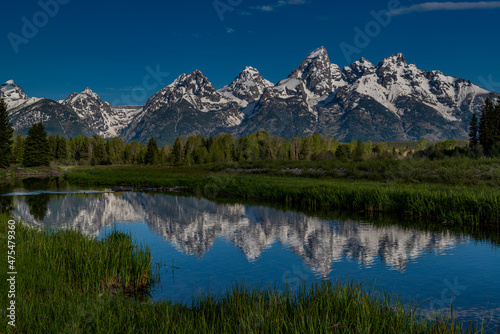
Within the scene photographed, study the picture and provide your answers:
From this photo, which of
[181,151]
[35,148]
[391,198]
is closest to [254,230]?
[391,198]

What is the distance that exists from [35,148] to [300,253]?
102 metres

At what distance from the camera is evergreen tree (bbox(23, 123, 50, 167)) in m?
98.4

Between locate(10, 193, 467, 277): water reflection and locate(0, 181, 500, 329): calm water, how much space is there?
58 mm

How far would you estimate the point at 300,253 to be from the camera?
1830 centimetres

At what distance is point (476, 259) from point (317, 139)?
542 feet

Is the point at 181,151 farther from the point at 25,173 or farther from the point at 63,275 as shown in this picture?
the point at 63,275

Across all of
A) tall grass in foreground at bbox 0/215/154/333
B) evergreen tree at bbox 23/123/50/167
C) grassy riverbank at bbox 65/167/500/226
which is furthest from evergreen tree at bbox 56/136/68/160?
tall grass in foreground at bbox 0/215/154/333

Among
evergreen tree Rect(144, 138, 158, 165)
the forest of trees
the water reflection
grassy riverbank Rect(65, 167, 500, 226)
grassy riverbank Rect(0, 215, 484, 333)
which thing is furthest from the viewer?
evergreen tree Rect(144, 138, 158, 165)

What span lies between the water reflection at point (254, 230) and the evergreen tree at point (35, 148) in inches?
2765

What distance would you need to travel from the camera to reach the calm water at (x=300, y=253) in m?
12.9

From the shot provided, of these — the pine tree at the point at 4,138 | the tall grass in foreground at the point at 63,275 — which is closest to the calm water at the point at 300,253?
the tall grass in foreground at the point at 63,275

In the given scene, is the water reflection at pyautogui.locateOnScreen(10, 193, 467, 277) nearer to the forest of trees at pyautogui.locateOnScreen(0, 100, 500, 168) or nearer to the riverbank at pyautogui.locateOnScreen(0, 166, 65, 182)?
the riverbank at pyautogui.locateOnScreen(0, 166, 65, 182)

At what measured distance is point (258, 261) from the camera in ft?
55.0

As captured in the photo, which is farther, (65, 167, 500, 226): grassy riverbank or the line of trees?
the line of trees
